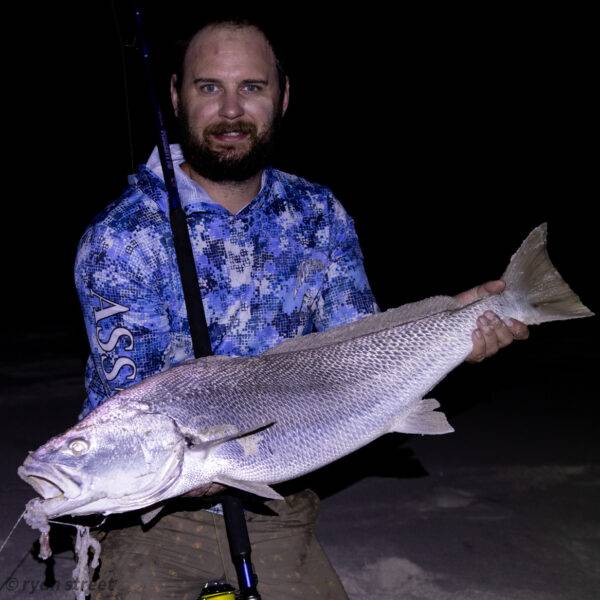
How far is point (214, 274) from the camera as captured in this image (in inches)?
134

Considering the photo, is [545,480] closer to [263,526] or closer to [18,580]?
[263,526]

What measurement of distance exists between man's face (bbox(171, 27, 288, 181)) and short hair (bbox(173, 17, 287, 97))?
32 mm

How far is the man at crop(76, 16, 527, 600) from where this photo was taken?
3143mm

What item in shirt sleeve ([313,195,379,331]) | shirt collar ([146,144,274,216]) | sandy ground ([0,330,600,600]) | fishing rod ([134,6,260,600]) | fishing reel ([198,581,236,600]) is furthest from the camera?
sandy ground ([0,330,600,600])

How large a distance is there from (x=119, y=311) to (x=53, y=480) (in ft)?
3.50

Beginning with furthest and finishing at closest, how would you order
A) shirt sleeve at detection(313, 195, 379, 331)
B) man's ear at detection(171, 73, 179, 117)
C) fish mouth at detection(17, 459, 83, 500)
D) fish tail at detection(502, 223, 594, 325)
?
man's ear at detection(171, 73, 179, 117) < shirt sleeve at detection(313, 195, 379, 331) < fish tail at detection(502, 223, 594, 325) < fish mouth at detection(17, 459, 83, 500)

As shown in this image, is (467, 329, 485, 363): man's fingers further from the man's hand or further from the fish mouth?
the fish mouth

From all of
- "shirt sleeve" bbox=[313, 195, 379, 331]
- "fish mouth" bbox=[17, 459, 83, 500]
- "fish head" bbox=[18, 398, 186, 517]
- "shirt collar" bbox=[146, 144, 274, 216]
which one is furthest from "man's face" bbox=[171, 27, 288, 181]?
"fish mouth" bbox=[17, 459, 83, 500]

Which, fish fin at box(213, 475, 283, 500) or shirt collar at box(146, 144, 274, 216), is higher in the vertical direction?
shirt collar at box(146, 144, 274, 216)

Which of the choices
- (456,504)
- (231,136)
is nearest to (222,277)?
(231,136)

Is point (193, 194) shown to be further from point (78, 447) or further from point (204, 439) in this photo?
point (78, 447)

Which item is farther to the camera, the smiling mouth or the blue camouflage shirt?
the smiling mouth

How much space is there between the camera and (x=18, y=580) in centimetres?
397

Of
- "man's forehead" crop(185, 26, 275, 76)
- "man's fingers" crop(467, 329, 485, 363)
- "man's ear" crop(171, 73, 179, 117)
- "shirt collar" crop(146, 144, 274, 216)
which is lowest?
"man's fingers" crop(467, 329, 485, 363)
